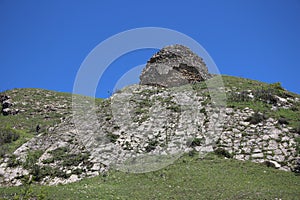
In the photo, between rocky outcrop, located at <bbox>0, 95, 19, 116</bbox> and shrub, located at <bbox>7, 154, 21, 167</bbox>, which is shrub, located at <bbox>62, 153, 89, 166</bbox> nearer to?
shrub, located at <bbox>7, 154, 21, 167</bbox>

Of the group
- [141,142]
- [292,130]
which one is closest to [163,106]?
[141,142]

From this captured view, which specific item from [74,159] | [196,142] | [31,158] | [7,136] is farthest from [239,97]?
[7,136]

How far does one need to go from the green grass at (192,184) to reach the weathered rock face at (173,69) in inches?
674

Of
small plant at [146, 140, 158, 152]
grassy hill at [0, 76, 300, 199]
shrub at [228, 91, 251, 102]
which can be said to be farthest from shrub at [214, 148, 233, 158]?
shrub at [228, 91, 251, 102]

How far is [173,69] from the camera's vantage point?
39.0m

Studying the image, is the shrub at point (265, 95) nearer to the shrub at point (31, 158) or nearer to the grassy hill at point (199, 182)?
the grassy hill at point (199, 182)

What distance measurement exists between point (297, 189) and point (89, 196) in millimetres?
11326

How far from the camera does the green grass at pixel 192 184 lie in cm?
1675

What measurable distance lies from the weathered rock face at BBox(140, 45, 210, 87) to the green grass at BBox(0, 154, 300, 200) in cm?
1712

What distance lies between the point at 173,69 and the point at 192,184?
22.3 m

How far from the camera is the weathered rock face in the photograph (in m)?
38.3

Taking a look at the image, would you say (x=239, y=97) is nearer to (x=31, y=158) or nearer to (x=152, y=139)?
(x=152, y=139)

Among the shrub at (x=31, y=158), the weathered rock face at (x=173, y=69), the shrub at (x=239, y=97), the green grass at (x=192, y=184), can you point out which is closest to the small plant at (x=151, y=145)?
the green grass at (x=192, y=184)

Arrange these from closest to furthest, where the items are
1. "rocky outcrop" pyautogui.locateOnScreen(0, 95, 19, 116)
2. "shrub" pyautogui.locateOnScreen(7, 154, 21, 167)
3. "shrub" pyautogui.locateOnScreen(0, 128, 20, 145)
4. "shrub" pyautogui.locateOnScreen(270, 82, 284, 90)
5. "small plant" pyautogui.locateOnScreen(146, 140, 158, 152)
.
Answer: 1. "small plant" pyautogui.locateOnScreen(146, 140, 158, 152)
2. "shrub" pyautogui.locateOnScreen(7, 154, 21, 167)
3. "shrub" pyautogui.locateOnScreen(0, 128, 20, 145)
4. "shrub" pyautogui.locateOnScreen(270, 82, 284, 90)
5. "rocky outcrop" pyautogui.locateOnScreen(0, 95, 19, 116)
